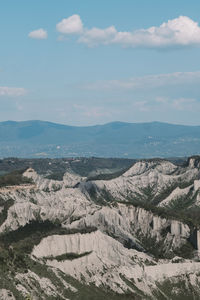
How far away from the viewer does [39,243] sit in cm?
14625

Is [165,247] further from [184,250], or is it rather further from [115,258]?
[115,258]

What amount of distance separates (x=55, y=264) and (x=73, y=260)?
6.85 metres

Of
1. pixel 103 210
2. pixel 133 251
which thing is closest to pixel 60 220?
pixel 103 210

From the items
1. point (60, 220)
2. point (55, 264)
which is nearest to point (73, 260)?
point (55, 264)

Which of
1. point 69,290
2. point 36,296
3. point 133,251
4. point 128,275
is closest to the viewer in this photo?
point 36,296

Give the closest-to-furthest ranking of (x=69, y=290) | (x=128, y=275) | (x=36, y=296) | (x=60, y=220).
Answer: (x=36, y=296), (x=69, y=290), (x=128, y=275), (x=60, y=220)

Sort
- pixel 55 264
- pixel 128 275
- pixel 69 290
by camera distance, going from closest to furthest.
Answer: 1. pixel 69 290
2. pixel 55 264
3. pixel 128 275

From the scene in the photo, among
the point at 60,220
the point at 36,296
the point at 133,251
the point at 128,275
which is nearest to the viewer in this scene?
the point at 36,296

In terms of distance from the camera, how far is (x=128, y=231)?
19888 centimetres

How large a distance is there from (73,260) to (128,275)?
1382 cm

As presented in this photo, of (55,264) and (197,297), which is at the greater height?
(55,264)

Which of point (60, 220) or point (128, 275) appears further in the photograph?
point (60, 220)

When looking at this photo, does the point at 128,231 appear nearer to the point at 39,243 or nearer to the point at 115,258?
the point at 115,258

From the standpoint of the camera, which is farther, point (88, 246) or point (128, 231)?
point (128, 231)
